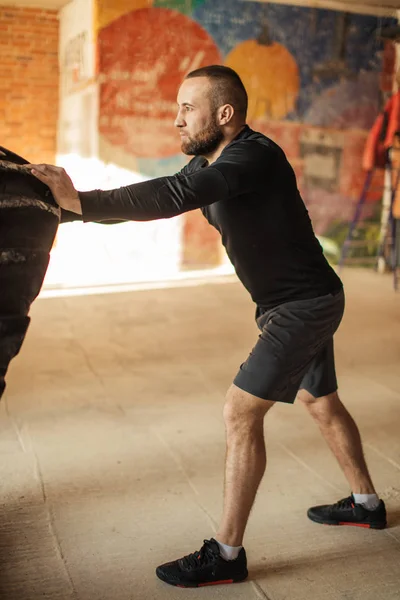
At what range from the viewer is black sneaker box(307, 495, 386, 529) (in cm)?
253

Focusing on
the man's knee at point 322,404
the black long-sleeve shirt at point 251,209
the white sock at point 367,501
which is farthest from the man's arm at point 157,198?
the white sock at point 367,501

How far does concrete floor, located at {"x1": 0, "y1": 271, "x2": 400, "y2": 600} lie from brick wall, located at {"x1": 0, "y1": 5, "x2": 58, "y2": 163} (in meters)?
4.06

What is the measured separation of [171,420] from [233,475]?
1.52 meters

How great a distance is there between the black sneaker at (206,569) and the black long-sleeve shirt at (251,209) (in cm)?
78

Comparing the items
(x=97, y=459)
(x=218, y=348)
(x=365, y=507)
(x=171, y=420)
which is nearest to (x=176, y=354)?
(x=218, y=348)

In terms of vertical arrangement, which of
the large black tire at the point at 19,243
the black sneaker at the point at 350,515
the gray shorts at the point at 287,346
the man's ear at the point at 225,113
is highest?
the man's ear at the point at 225,113

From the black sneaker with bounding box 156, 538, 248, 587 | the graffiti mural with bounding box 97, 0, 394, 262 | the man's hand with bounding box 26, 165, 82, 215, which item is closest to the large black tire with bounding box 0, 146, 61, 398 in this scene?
the man's hand with bounding box 26, 165, 82, 215

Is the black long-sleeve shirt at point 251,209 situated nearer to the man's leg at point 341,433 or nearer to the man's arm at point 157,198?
the man's arm at point 157,198

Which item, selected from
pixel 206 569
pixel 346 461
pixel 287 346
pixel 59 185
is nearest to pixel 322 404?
pixel 346 461

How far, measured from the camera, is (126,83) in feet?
24.7

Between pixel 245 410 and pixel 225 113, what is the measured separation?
89 centimetres

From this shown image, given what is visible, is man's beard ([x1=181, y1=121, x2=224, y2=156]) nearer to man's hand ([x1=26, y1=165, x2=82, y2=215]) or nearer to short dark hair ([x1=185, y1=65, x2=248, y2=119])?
short dark hair ([x1=185, y1=65, x2=248, y2=119])

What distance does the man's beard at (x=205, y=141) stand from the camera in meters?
2.18

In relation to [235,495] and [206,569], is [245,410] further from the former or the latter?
[206,569]
